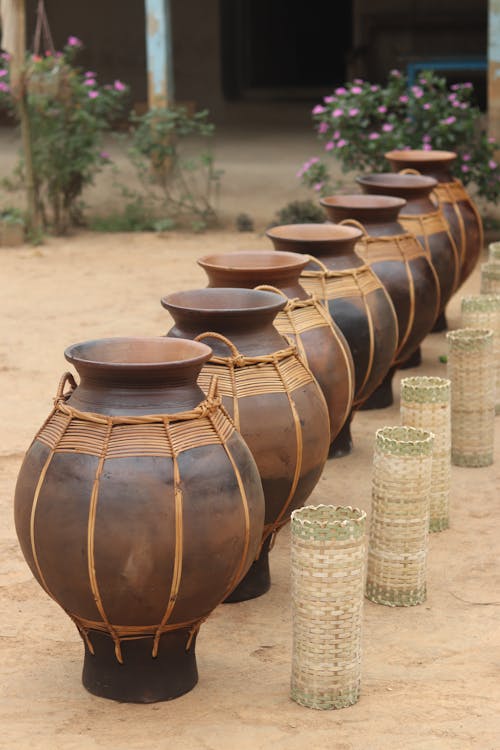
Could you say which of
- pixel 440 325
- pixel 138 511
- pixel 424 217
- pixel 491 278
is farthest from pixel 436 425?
pixel 440 325

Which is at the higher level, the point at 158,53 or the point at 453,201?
the point at 158,53

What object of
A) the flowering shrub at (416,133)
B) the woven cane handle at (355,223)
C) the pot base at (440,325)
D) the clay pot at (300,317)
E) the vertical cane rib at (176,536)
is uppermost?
the flowering shrub at (416,133)

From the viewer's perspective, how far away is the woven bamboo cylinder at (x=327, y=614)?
3.31 m

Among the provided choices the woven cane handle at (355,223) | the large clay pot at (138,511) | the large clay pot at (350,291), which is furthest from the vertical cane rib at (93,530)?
the woven cane handle at (355,223)

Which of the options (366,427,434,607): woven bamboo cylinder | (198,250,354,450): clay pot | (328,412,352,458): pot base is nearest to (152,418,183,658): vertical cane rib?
(366,427,434,607): woven bamboo cylinder

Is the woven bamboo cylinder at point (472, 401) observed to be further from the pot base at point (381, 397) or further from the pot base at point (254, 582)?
the pot base at point (254, 582)

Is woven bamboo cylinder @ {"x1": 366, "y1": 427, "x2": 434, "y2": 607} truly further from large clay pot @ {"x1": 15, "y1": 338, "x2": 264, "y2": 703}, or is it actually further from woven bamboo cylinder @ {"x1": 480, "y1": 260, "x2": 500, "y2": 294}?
woven bamboo cylinder @ {"x1": 480, "y1": 260, "x2": 500, "y2": 294}

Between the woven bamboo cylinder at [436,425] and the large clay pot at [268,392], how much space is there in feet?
2.56

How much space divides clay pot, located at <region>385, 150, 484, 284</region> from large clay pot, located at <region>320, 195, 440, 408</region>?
121cm

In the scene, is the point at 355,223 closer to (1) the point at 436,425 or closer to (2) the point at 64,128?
(1) the point at 436,425

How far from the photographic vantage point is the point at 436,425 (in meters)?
4.75

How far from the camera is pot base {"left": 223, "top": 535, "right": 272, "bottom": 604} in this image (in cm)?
409

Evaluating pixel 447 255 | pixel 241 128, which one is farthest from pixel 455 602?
pixel 241 128

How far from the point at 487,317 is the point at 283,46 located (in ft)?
43.6
